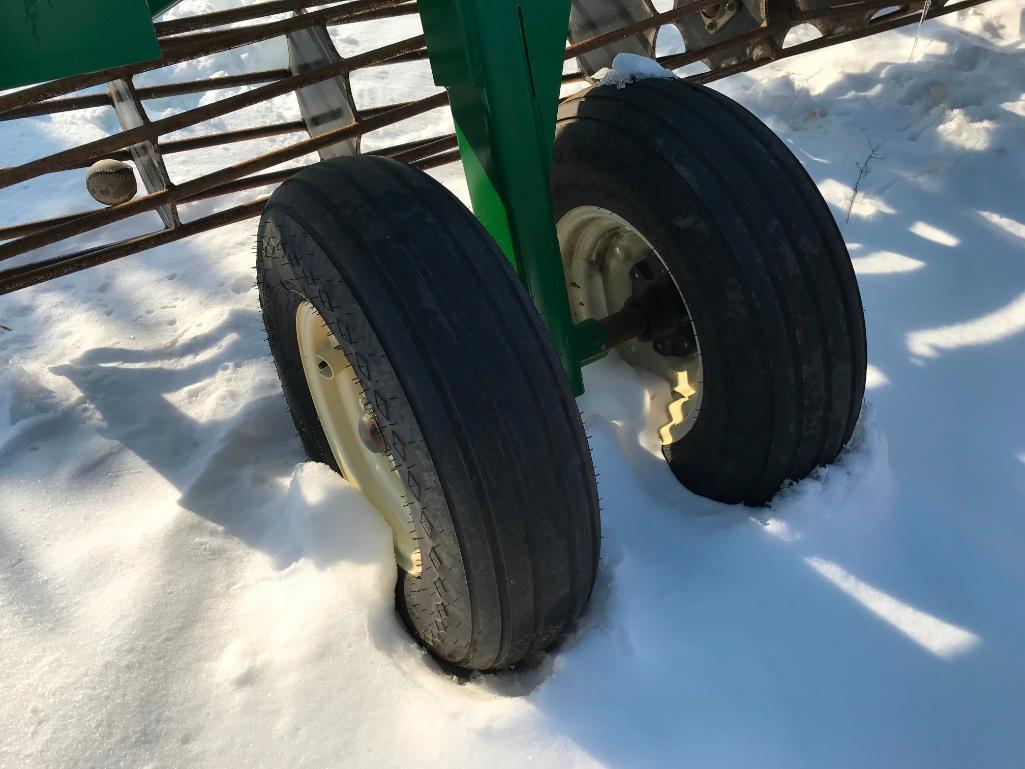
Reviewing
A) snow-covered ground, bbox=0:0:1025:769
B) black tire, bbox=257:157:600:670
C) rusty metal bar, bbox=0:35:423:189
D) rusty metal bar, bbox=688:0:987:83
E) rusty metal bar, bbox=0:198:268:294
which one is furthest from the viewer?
rusty metal bar, bbox=688:0:987:83

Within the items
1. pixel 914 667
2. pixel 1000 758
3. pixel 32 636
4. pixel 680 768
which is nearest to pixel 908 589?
pixel 914 667

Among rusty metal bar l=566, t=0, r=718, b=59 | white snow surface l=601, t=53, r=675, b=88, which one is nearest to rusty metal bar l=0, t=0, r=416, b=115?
rusty metal bar l=566, t=0, r=718, b=59

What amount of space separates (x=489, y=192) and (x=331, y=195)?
340 mm

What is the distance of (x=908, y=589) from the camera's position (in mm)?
1635

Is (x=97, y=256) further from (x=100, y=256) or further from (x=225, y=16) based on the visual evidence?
(x=225, y=16)

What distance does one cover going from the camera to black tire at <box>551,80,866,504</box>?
165 cm

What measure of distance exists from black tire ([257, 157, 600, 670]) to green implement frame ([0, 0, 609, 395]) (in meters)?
0.23

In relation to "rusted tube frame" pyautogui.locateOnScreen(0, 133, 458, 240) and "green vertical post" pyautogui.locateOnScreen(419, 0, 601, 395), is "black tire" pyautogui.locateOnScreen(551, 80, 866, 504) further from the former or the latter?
"rusted tube frame" pyautogui.locateOnScreen(0, 133, 458, 240)

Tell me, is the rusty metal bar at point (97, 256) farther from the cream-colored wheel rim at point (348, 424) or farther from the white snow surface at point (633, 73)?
the white snow surface at point (633, 73)

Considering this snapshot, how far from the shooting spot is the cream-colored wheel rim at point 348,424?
1.78 meters

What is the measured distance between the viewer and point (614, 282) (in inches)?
84.0

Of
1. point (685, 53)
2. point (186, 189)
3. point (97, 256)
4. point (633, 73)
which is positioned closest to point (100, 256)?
point (97, 256)

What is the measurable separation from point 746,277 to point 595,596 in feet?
2.15

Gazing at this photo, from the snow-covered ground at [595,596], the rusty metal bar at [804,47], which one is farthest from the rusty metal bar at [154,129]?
the rusty metal bar at [804,47]
